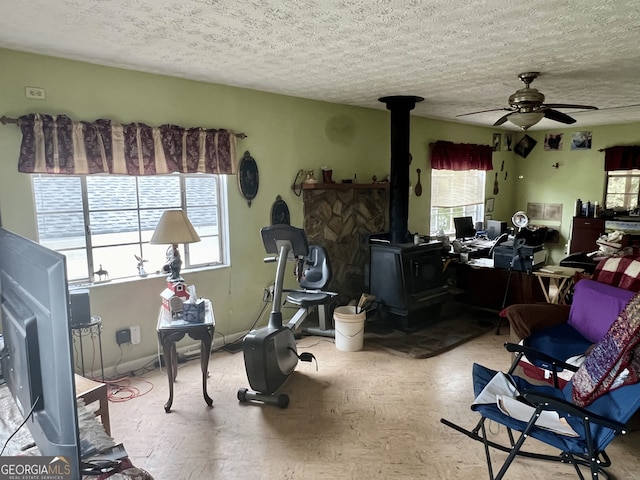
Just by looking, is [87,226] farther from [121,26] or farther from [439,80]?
[439,80]

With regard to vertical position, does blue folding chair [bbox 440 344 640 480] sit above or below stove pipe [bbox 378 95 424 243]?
below

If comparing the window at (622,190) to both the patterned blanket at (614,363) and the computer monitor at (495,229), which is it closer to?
the computer monitor at (495,229)

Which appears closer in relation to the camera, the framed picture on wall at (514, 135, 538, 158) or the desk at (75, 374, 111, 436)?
the desk at (75, 374, 111, 436)

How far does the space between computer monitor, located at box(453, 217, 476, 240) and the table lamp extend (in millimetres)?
4146

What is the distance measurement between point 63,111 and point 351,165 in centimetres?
296

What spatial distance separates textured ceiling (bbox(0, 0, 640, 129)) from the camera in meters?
2.06

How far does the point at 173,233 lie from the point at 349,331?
1.79m

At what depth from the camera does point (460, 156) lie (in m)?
6.22

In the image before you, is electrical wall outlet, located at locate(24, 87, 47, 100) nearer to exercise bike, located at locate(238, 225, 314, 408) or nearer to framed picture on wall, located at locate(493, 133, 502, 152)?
exercise bike, located at locate(238, 225, 314, 408)

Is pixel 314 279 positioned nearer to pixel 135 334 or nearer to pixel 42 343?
pixel 135 334

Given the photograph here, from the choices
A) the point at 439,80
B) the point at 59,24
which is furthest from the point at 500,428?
the point at 59,24

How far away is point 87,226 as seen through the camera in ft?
10.5

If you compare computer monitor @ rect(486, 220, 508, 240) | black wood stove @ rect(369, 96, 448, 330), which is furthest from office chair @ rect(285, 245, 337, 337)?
computer monitor @ rect(486, 220, 508, 240)

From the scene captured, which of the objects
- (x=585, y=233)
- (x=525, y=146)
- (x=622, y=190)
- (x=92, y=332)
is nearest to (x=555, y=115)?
(x=92, y=332)
